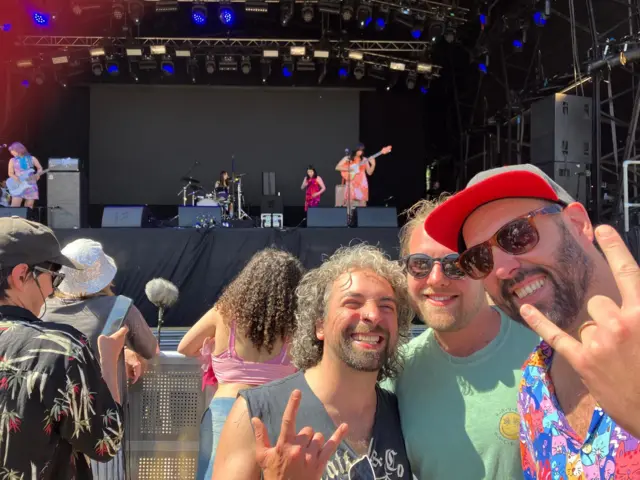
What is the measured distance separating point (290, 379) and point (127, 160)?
15.8m

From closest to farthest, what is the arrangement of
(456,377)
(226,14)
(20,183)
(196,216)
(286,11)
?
(456,377) < (196,216) < (20,183) < (286,11) < (226,14)

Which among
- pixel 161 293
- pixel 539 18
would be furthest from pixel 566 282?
pixel 539 18

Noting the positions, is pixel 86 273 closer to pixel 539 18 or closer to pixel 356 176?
pixel 539 18

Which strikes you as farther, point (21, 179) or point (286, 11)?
point (286, 11)

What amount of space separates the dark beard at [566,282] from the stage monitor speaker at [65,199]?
399 inches

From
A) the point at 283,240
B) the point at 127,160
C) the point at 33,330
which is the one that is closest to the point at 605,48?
the point at 283,240

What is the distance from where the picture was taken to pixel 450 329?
5.99ft

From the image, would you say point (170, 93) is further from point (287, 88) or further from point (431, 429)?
point (431, 429)

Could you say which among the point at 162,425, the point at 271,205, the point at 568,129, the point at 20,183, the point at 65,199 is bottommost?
the point at 162,425

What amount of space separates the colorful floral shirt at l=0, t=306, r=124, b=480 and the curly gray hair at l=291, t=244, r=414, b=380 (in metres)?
0.63

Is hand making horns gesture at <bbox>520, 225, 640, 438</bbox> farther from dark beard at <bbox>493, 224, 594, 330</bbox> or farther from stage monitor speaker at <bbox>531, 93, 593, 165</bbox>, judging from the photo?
stage monitor speaker at <bbox>531, 93, 593, 165</bbox>

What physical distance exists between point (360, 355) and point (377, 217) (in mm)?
8034

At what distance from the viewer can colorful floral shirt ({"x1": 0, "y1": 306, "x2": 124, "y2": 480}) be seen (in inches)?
67.1

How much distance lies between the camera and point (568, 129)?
31.9 ft
